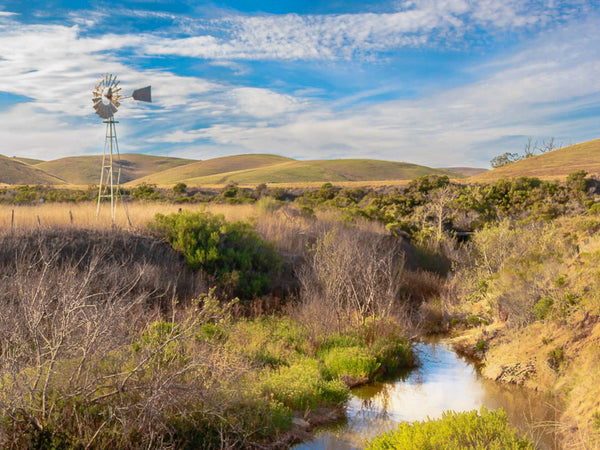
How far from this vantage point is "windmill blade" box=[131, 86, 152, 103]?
15266 millimetres

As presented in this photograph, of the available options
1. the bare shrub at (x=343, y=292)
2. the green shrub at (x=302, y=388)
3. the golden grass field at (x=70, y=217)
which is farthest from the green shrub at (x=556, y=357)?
the golden grass field at (x=70, y=217)

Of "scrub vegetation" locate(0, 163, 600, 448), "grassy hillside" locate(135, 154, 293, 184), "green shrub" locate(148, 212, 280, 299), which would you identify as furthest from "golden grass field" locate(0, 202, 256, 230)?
"grassy hillside" locate(135, 154, 293, 184)

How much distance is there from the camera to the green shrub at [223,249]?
15180 mm

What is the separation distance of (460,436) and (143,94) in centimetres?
1346

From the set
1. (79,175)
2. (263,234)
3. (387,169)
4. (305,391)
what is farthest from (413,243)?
(79,175)

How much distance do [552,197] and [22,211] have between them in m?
28.7

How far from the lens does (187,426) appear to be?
6.65 metres

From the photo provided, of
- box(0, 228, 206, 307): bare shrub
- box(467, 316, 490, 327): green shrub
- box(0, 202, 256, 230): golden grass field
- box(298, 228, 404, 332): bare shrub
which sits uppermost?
box(0, 202, 256, 230): golden grass field

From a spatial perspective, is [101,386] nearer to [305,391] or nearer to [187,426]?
[187,426]

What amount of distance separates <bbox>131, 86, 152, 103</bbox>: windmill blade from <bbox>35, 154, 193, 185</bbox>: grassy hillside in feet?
415

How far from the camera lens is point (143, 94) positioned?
15367 millimetres

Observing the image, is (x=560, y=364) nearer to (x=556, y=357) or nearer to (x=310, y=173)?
(x=556, y=357)

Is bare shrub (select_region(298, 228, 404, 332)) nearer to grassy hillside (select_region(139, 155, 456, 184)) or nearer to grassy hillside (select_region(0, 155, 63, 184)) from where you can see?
grassy hillside (select_region(139, 155, 456, 184))

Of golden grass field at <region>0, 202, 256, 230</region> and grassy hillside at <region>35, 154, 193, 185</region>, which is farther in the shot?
grassy hillside at <region>35, 154, 193, 185</region>
